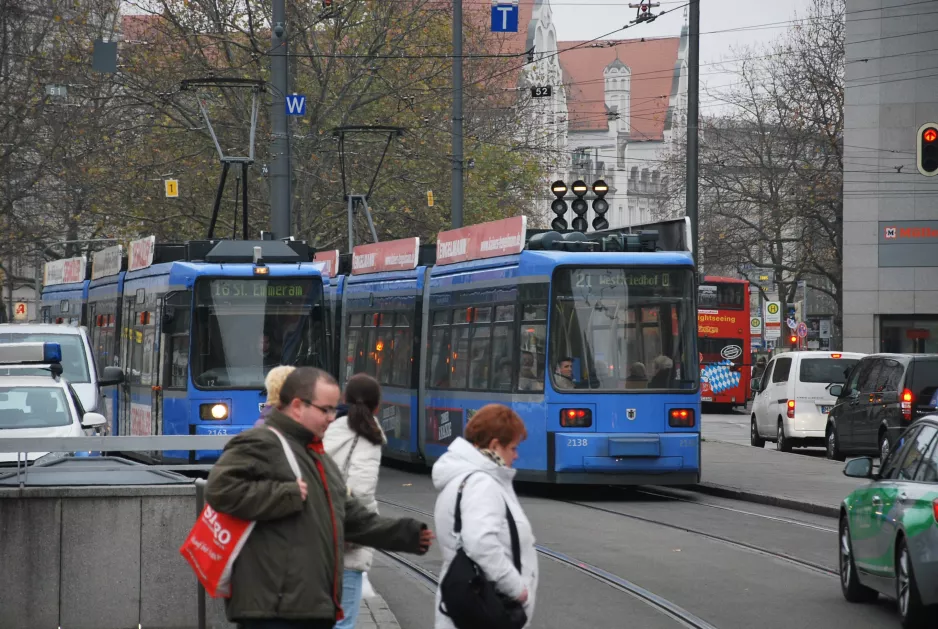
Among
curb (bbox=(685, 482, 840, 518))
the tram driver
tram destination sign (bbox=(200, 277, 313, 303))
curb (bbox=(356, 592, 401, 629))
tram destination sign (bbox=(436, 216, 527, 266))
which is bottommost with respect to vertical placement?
curb (bbox=(685, 482, 840, 518))

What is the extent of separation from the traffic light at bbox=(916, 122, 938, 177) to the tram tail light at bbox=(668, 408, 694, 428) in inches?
181

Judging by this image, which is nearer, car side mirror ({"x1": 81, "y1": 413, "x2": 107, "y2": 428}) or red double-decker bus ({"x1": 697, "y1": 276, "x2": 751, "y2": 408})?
car side mirror ({"x1": 81, "y1": 413, "x2": 107, "y2": 428})

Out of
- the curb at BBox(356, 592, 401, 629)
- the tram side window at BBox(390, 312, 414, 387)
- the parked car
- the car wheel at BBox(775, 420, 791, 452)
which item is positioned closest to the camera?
the curb at BBox(356, 592, 401, 629)

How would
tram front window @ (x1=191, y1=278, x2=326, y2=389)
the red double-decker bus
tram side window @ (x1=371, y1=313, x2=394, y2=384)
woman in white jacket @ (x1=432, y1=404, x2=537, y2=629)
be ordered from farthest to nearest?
the red double-decker bus < tram side window @ (x1=371, y1=313, x2=394, y2=384) < tram front window @ (x1=191, y1=278, x2=326, y2=389) < woman in white jacket @ (x1=432, y1=404, x2=537, y2=629)

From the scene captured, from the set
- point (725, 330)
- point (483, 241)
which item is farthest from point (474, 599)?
point (725, 330)

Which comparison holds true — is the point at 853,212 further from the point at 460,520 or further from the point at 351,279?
the point at 460,520

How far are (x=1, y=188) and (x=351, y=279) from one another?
918cm

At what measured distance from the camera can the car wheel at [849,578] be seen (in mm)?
10383

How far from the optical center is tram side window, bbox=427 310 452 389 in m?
19.6

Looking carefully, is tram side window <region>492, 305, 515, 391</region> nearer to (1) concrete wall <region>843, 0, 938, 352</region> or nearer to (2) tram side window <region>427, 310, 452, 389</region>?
(2) tram side window <region>427, 310, 452, 389</region>

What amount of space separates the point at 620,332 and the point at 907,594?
26.9 feet

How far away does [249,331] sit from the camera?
1847 centimetres

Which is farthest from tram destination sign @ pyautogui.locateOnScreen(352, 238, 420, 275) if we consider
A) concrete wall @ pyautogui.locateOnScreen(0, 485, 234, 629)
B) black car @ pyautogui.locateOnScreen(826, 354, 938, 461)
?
concrete wall @ pyautogui.locateOnScreen(0, 485, 234, 629)

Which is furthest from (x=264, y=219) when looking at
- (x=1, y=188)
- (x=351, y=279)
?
(x=351, y=279)
